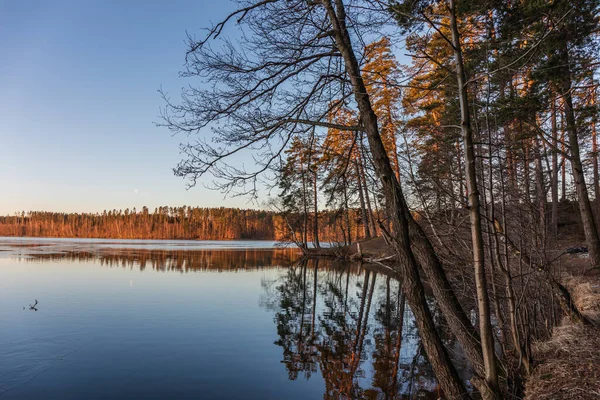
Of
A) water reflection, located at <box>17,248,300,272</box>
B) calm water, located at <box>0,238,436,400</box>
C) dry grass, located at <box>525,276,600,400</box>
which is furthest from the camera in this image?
water reflection, located at <box>17,248,300,272</box>

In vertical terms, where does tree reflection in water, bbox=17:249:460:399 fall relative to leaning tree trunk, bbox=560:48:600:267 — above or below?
below

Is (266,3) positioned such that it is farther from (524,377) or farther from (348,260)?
(348,260)

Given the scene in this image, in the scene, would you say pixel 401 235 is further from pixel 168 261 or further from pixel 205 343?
pixel 168 261

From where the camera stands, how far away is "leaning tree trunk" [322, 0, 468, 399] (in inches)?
167

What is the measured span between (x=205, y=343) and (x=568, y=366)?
6400mm

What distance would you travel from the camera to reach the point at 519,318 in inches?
203

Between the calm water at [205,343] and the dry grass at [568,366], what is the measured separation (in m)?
1.70

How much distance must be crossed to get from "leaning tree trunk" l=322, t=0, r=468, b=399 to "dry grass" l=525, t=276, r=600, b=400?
90cm

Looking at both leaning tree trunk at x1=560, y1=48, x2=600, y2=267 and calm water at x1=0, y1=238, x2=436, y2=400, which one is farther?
leaning tree trunk at x1=560, y1=48, x2=600, y2=267

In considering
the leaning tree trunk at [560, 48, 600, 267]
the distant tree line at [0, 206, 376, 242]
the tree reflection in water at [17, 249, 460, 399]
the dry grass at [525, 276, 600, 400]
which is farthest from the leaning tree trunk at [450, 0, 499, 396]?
the distant tree line at [0, 206, 376, 242]

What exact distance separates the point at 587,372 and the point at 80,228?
152 m

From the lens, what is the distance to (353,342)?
27.1 feet

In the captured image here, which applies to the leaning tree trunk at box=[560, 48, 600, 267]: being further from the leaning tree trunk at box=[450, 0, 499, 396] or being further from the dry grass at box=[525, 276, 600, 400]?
the leaning tree trunk at box=[450, 0, 499, 396]

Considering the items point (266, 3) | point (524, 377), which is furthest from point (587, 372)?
point (266, 3)
